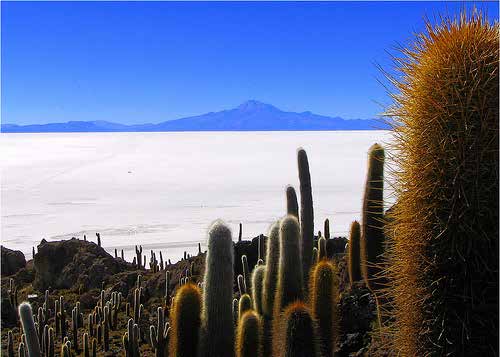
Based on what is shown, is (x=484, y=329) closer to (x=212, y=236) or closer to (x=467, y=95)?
(x=467, y=95)

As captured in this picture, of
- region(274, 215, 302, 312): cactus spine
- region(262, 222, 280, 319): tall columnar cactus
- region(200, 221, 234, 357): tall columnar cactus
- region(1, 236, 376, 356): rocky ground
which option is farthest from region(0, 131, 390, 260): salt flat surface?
region(200, 221, 234, 357): tall columnar cactus

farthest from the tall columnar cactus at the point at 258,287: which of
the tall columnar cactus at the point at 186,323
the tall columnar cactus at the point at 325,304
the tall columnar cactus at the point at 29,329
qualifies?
the tall columnar cactus at the point at 29,329

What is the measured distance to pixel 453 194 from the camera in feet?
8.89

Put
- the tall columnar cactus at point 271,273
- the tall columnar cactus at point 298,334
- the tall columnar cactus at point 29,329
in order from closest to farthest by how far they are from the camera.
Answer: the tall columnar cactus at point 298,334 < the tall columnar cactus at point 29,329 < the tall columnar cactus at point 271,273

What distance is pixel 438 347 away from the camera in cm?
281

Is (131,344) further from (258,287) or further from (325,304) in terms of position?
(325,304)

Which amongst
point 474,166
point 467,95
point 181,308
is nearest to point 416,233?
point 474,166

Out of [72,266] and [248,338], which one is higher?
[72,266]

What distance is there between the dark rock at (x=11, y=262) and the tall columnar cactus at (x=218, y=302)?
8.75m

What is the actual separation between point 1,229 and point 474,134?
20018 mm

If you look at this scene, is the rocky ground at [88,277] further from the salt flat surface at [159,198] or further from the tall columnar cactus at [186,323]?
the tall columnar cactus at [186,323]

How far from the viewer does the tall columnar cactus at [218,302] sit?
4605 mm

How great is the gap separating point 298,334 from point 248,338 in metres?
0.93

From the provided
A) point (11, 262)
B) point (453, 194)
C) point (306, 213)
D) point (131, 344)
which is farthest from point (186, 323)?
point (11, 262)
